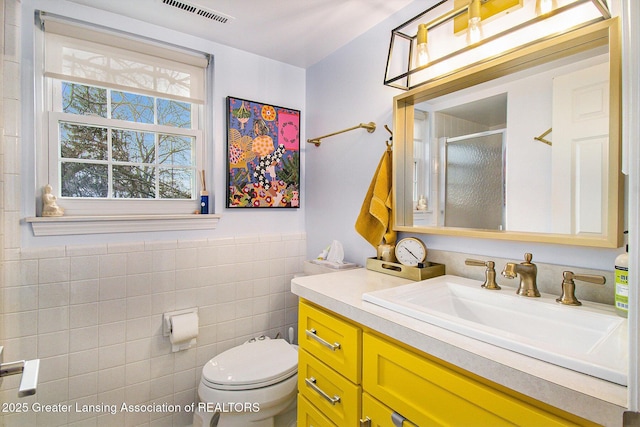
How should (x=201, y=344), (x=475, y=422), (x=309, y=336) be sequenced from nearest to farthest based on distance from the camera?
(x=475, y=422) < (x=309, y=336) < (x=201, y=344)

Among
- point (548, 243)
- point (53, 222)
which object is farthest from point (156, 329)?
point (548, 243)

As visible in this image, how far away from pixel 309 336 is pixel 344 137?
1.22m

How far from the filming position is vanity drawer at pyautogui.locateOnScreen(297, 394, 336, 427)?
116cm

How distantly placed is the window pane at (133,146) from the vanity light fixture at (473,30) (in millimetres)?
1399

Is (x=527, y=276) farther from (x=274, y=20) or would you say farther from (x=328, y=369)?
(x=274, y=20)

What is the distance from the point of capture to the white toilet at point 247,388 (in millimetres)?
1425

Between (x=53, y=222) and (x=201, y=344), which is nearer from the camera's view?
(x=53, y=222)

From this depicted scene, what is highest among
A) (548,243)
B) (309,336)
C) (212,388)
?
(548,243)

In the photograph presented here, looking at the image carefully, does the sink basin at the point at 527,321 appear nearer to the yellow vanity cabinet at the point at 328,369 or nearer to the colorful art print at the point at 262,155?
the yellow vanity cabinet at the point at 328,369

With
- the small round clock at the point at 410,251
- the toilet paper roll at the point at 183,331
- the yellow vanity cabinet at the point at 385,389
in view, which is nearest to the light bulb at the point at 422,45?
the small round clock at the point at 410,251

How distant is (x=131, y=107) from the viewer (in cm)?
180

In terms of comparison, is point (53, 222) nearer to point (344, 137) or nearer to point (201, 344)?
point (201, 344)

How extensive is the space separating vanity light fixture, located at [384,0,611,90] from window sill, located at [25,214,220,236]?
1.32m

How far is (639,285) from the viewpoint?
44 cm
